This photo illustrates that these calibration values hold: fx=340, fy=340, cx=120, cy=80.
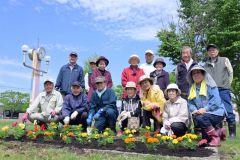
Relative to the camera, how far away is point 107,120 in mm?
7480

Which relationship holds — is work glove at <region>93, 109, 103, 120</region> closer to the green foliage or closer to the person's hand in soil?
the person's hand in soil

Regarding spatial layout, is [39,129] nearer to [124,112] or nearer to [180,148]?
[124,112]

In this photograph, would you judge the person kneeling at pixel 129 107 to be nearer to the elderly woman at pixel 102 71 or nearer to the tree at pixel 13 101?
the elderly woman at pixel 102 71

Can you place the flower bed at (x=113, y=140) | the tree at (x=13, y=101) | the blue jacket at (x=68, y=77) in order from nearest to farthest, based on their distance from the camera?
the flower bed at (x=113, y=140), the blue jacket at (x=68, y=77), the tree at (x=13, y=101)

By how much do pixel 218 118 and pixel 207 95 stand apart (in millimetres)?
472

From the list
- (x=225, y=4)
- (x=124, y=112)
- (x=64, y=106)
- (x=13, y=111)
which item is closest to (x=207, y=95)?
(x=124, y=112)

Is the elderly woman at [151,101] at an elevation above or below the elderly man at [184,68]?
below

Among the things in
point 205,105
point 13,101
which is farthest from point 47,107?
point 13,101

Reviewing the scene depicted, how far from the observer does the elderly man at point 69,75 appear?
8.48m

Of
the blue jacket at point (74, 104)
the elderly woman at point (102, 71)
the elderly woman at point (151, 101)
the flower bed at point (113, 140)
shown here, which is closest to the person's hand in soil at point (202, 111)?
the flower bed at point (113, 140)

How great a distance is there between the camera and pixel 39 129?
264 inches

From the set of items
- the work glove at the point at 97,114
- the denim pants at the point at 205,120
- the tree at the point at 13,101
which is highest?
the tree at the point at 13,101

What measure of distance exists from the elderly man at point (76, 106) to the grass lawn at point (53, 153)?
1.74 meters

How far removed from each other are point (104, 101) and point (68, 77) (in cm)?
145
